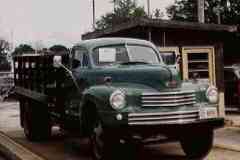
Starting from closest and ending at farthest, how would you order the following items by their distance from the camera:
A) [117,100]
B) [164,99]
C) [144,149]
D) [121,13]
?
[117,100] < [164,99] < [144,149] < [121,13]

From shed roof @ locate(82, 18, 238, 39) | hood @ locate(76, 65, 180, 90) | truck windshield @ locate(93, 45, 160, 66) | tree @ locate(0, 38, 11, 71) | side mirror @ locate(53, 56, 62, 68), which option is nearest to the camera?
hood @ locate(76, 65, 180, 90)

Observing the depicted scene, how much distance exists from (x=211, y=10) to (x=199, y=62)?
1407 inches

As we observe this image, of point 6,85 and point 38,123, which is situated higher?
point 38,123

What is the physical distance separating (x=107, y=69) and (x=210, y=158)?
2254 millimetres

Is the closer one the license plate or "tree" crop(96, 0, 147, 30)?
the license plate

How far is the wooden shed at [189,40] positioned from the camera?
18531 mm

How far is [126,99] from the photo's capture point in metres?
8.49

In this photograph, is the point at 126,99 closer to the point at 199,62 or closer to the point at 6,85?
the point at 199,62

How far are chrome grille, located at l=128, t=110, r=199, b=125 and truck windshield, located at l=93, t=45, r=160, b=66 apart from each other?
1.83 meters

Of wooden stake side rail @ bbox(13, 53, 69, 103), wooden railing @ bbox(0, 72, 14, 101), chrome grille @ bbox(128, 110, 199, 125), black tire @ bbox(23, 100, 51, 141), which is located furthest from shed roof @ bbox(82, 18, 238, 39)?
wooden railing @ bbox(0, 72, 14, 101)

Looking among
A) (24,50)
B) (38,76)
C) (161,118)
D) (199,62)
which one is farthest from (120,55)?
(24,50)

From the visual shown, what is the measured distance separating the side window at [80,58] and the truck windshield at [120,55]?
0.21 meters

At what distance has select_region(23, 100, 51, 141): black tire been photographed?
13.1 meters

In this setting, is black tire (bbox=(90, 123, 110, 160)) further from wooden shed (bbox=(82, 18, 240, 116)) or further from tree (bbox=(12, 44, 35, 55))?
wooden shed (bbox=(82, 18, 240, 116))
